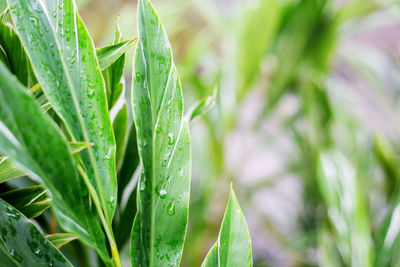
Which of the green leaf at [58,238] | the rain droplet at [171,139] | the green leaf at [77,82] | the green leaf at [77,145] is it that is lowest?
the green leaf at [58,238]

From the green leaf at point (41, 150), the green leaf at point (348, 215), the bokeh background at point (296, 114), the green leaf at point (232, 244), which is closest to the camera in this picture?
the green leaf at point (41, 150)

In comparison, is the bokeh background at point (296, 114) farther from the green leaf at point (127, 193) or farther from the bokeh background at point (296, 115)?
the green leaf at point (127, 193)

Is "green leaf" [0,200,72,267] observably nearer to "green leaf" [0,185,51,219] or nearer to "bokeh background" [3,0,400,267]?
"green leaf" [0,185,51,219]

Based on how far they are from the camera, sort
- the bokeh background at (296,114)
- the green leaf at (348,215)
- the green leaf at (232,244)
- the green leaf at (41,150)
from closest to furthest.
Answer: the green leaf at (41,150)
the green leaf at (232,244)
the green leaf at (348,215)
the bokeh background at (296,114)

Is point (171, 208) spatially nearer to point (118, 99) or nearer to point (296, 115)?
point (118, 99)

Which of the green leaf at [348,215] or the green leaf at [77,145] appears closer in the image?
the green leaf at [77,145]

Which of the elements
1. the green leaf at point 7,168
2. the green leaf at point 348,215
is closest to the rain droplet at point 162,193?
the green leaf at point 7,168

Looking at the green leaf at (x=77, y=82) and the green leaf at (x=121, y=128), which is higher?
the green leaf at (x=77, y=82)

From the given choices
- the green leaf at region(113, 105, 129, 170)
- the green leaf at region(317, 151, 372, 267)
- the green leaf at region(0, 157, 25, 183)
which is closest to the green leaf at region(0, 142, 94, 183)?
the green leaf at region(0, 157, 25, 183)

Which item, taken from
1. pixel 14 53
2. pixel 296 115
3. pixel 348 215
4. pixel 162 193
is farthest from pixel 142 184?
pixel 296 115
